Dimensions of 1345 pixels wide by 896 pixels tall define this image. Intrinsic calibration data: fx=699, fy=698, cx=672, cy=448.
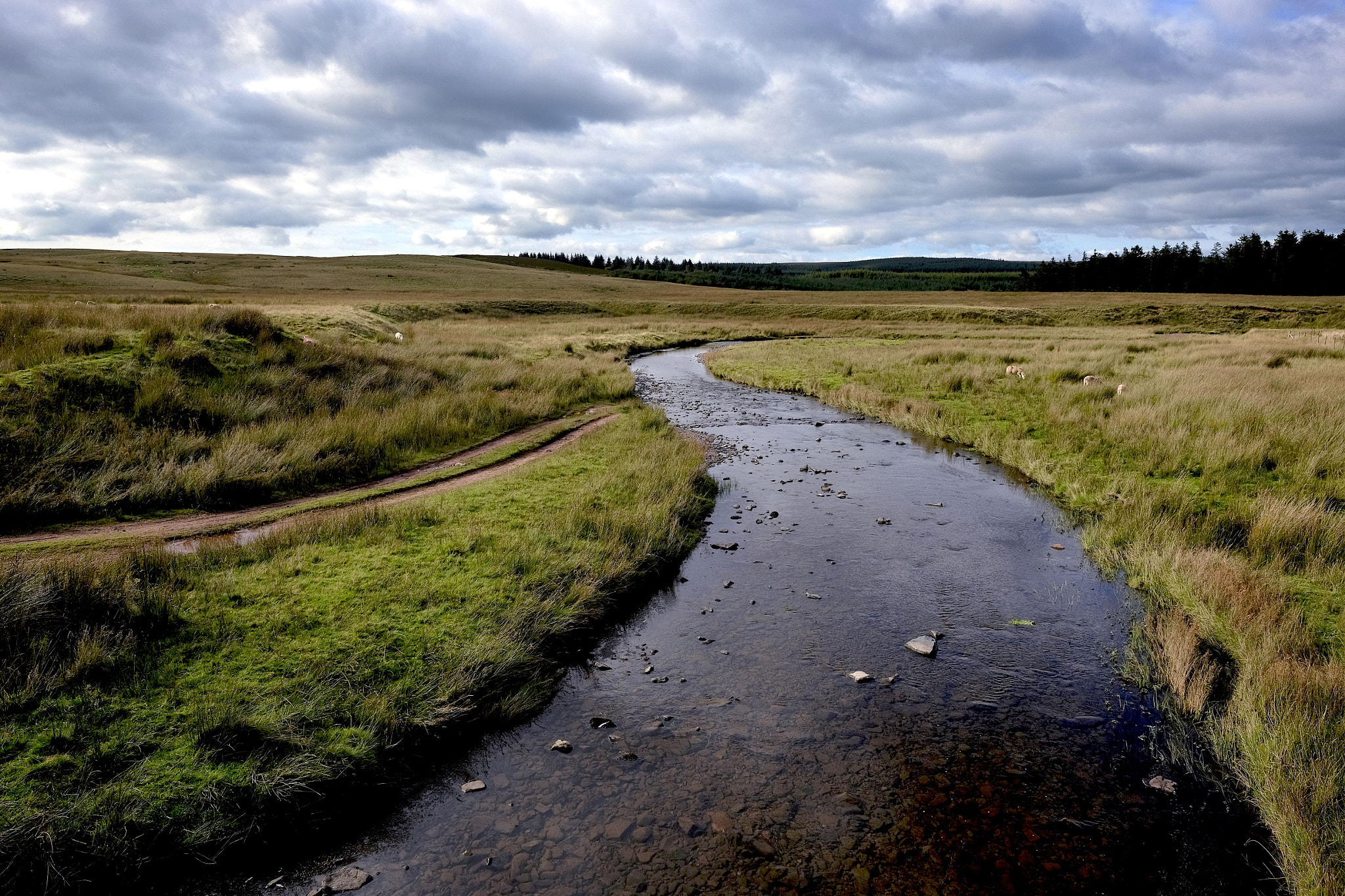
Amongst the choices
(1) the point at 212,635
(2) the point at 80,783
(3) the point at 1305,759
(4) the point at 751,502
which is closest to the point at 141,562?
(1) the point at 212,635

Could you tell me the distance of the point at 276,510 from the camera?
1224 cm

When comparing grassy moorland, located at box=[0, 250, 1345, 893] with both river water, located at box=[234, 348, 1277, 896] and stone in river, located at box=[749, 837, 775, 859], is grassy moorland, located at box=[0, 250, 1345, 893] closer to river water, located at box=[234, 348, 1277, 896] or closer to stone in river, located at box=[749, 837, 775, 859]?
river water, located at box=[234, 348, 1277, 896]

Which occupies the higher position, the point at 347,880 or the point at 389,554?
the point at 389,554

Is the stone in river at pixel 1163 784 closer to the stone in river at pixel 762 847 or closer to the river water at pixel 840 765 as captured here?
the river water at pixel 840 765

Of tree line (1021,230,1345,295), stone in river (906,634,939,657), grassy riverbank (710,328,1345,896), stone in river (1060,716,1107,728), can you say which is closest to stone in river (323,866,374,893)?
stone in river (906,634,939,657)

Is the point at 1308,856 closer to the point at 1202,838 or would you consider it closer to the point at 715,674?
the point at 1202,838

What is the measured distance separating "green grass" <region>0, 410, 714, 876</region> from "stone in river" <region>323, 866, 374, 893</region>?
2.85 feet

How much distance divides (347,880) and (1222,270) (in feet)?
516

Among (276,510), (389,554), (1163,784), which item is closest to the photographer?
(1163,784)

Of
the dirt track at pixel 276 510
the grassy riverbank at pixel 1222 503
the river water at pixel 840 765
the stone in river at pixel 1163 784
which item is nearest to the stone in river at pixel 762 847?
the river water at pixel 840 765

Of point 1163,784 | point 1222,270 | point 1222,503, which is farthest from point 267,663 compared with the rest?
point 1222,270

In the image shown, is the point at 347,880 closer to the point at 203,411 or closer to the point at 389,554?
the point at 389,554

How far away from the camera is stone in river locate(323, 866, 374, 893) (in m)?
5.26

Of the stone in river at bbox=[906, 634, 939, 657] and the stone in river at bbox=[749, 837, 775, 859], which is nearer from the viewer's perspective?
the stone in river at bbox=[749, 837, 775, 859]
